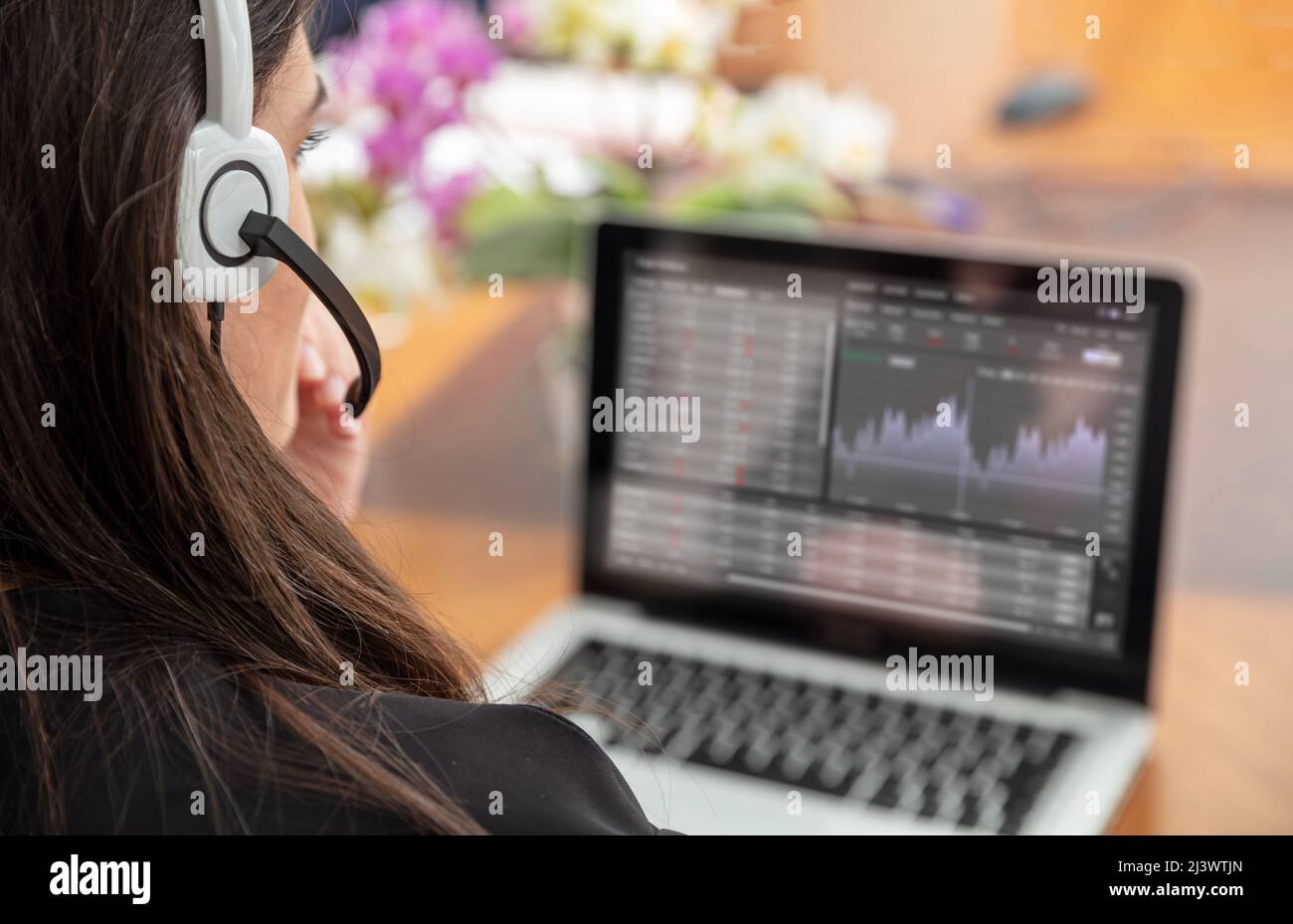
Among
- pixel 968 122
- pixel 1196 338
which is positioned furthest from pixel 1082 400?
pixel 968 122

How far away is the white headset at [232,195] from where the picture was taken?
0.52m

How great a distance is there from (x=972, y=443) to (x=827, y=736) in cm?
22

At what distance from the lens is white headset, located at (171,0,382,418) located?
1.72 feet

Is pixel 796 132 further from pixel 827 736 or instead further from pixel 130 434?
pixel 130 434

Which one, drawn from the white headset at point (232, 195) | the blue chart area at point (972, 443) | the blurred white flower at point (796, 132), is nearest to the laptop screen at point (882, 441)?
the blue chart area at point (972, 443)

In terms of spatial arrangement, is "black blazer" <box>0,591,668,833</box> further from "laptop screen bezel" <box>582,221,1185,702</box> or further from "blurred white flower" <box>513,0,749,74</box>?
"blurred white flower" <box>513,0,749,74</box>

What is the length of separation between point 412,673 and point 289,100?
0.88 ft

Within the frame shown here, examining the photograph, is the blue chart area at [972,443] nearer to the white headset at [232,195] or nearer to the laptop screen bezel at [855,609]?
the laptop screen bezel at [855,609]

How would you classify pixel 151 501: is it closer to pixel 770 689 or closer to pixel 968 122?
pixel 770 689

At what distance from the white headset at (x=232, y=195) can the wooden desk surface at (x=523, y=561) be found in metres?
0.19

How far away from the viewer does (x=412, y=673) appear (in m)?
0.62

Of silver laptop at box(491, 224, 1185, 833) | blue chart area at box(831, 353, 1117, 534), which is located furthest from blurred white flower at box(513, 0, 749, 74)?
blue chart area at box(831, 353, 1117, 534)

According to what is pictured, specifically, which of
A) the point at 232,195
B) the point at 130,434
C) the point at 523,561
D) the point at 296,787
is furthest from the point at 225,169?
the point at 523,561

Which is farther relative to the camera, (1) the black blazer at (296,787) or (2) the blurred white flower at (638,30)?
(2) the blurred white flower at (638,30)
